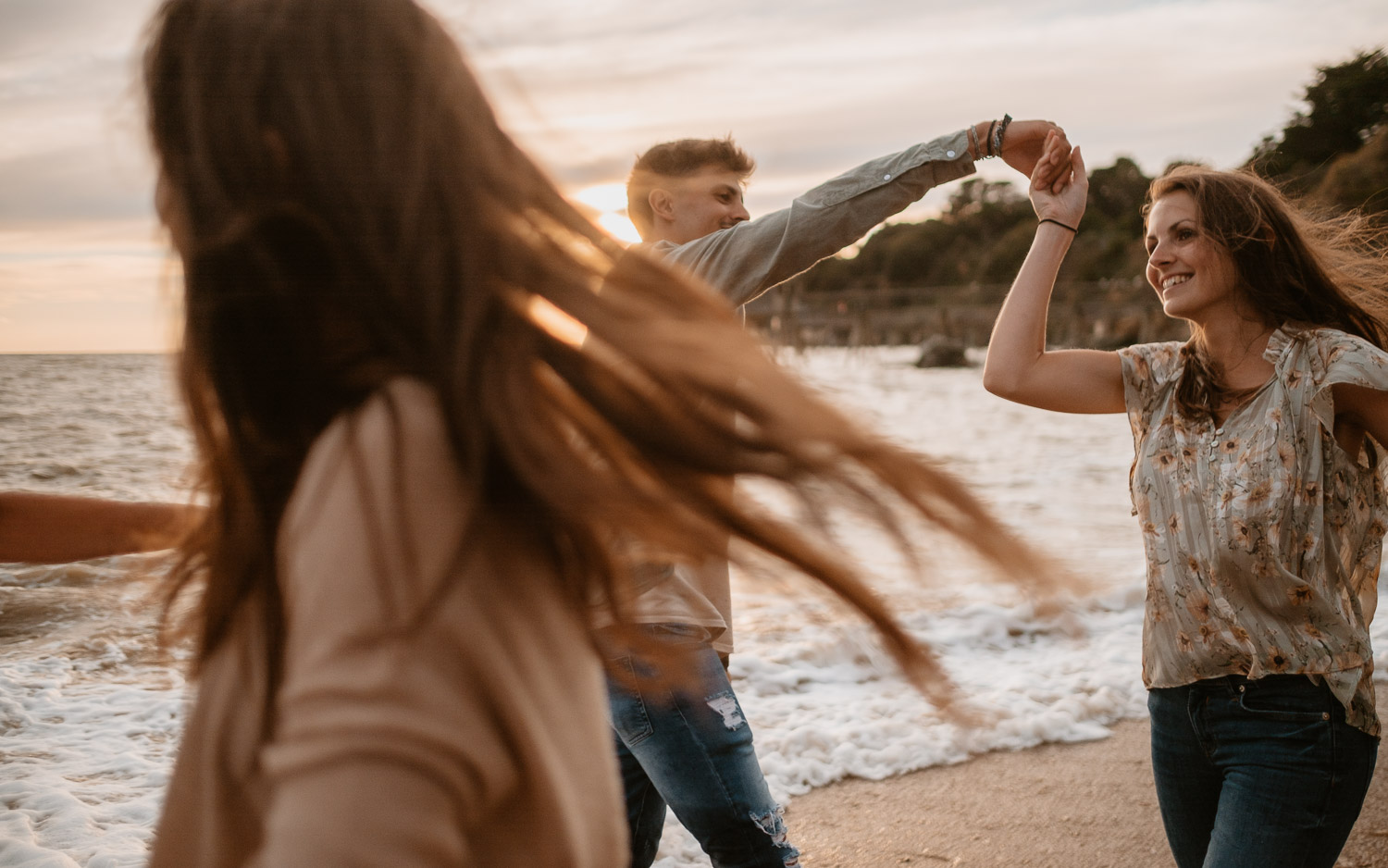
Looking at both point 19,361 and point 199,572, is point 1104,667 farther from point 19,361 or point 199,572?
point 19,361

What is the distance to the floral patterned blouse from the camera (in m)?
2.27

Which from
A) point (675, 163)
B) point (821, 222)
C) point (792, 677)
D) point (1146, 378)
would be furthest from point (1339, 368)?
point (792, 677)

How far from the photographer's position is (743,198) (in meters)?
3.20

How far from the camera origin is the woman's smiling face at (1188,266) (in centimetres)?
264

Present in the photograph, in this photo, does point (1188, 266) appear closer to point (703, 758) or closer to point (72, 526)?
point (703, 758)

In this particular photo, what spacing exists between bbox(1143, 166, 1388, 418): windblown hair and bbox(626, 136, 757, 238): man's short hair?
51.0 inches

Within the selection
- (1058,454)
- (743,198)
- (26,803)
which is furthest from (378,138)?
(1058,454)

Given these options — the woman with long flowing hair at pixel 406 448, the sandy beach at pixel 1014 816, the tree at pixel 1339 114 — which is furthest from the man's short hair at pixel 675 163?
the tree at pixel 1339 114

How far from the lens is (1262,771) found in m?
2.17

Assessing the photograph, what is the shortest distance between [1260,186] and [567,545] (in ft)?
8.43

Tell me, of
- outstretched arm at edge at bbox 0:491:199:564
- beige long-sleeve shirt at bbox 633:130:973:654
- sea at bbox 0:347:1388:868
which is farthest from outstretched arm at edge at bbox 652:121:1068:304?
outstretched arm at edge at bbox 0:491:199:564

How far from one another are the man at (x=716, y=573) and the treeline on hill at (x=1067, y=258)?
13.4 metres

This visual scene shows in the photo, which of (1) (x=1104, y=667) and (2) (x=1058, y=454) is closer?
(1) (x=1104, y=667)

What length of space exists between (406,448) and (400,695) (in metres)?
0.17
